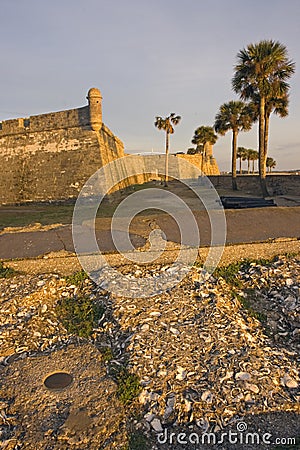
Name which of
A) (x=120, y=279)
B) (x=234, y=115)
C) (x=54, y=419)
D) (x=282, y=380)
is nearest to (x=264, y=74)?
(x=234, y=115)

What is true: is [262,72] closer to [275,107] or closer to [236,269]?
[275,107]

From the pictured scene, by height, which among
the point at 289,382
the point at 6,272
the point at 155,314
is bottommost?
the point at 289,382

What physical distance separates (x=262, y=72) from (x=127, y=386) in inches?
797

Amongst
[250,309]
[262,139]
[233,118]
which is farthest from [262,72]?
[250,309]

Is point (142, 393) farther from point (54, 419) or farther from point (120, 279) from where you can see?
point (120, 279)

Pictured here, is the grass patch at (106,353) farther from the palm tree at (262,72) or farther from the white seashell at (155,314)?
the palm tree at (262,72)

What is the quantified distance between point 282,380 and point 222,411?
3.39ft

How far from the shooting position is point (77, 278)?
689cm

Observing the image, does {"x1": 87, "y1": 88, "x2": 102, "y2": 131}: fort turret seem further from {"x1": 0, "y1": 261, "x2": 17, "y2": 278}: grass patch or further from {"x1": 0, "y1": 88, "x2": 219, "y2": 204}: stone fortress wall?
{"x1": 0, "y1": 261, "x2": 17, "y2": 278}: grass patch

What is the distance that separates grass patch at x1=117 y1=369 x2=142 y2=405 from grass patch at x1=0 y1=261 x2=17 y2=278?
11.8 feet

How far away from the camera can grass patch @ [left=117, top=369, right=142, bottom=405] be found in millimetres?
4027

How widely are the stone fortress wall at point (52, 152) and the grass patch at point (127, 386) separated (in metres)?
17.0

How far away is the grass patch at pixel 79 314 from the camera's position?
5625mm

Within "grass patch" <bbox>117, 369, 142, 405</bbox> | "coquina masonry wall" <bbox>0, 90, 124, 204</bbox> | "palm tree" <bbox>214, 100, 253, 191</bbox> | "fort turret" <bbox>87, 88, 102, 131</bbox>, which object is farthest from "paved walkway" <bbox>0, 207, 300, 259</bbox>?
"palm tree" <bbox>214, 100, 253, 191</bbox>
